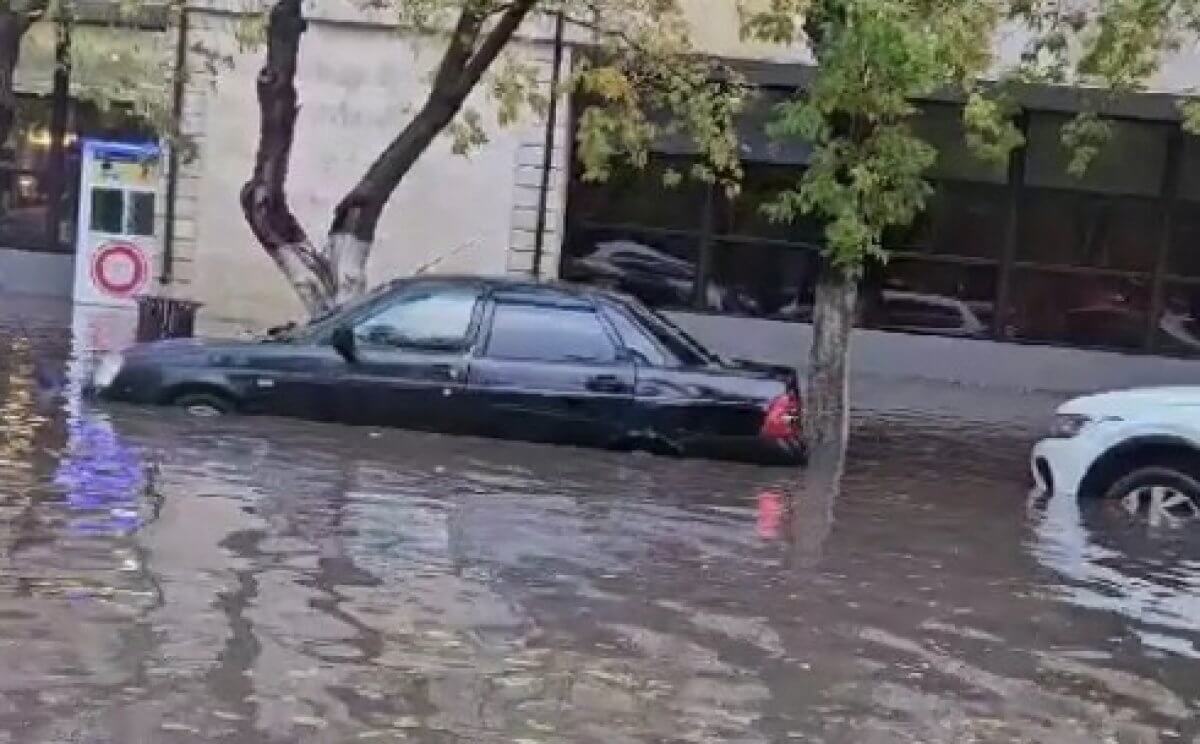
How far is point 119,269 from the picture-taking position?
2397 cm

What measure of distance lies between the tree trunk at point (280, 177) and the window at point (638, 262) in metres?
8.11

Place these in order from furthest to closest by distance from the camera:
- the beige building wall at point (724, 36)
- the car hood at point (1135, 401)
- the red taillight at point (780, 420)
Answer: the beige building wall at point (724, 36) < the red taillight at point (780, 420) < the car hood at point (1135, 401)

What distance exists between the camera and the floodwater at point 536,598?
6746 mm

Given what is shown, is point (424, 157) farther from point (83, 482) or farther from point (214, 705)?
point (214, 705)

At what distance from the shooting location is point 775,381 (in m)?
13.4

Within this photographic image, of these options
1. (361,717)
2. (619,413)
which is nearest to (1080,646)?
(361,717)

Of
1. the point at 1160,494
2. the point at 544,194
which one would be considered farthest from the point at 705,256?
the point at 1160,494

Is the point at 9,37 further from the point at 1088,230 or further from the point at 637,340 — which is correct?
the point at 1088,230

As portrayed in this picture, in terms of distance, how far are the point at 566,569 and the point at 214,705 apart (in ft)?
10.2

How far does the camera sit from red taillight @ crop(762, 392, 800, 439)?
1330 cm

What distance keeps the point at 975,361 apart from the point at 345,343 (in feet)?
40.3

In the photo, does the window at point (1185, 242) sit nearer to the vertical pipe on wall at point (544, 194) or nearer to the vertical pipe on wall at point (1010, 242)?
the vertical pipe on wall at point (1010, 242)

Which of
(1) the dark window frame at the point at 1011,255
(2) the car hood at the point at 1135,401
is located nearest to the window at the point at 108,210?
(1) the dark window frame at the point at 1011,255

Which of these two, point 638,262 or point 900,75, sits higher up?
point 900,75
